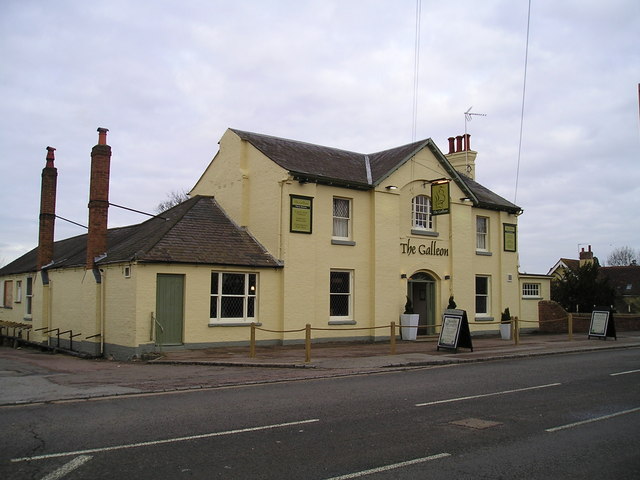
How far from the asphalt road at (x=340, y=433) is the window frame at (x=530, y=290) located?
18.3 meters

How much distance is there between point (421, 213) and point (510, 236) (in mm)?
6099

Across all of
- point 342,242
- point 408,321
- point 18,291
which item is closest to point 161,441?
point 342,242

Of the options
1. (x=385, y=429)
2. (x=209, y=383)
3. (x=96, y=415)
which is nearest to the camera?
(x=385, y=429)

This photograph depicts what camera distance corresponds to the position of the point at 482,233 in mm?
28703

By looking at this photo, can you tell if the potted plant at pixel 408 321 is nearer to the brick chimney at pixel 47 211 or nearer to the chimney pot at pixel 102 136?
the chimney pot at pixel 102 136

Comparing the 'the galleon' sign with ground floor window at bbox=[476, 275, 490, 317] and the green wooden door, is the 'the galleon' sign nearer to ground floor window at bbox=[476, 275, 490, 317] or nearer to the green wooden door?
ground floor window at bbox=[476, 275, 490, 317]

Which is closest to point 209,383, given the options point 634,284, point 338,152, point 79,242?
point 338,152

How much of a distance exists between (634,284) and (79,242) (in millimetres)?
61689

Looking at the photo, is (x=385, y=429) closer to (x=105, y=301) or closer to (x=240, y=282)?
(x=240, y=282)

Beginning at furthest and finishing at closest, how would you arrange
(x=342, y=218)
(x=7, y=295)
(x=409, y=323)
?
(x=7, y=295)
(x=409, y=323)
(x=342, y=218)

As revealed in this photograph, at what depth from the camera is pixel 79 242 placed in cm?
2992

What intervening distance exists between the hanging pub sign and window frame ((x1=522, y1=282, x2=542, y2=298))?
8724 mm

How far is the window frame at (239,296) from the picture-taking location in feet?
67.4

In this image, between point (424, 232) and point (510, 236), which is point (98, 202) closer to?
point (424, 232)
